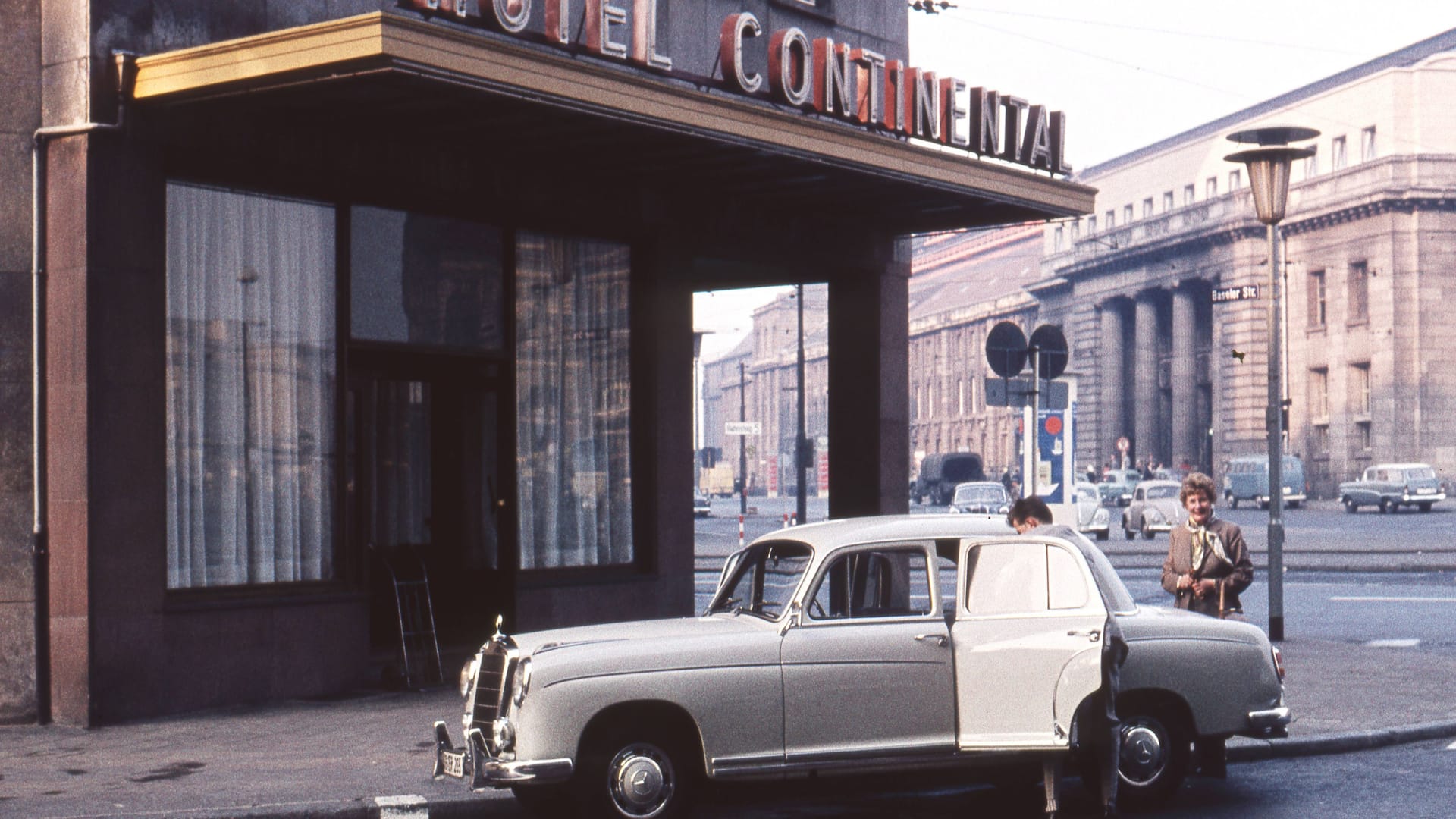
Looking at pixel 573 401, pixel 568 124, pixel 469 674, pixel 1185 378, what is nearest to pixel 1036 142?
pixel 573 401

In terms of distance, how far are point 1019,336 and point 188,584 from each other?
8093 mm

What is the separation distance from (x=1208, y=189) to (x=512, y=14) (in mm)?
80420

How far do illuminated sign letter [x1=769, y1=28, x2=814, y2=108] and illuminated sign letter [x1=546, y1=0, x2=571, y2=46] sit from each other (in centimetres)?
233

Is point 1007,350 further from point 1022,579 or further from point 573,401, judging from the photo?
point 1022,579

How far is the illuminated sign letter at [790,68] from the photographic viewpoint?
14.6 metres

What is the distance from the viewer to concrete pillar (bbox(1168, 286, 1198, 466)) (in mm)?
88875

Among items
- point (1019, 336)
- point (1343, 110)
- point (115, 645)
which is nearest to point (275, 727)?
point (115, 645)

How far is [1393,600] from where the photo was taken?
2319 cm

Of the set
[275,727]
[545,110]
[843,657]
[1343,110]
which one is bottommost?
[275,727]

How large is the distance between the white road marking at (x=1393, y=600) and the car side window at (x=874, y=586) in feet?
51.2

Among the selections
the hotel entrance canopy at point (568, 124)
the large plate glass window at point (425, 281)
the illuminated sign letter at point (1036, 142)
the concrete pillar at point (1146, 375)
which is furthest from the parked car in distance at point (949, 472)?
the large plate glass window at point (425, 281)

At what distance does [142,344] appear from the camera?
39.4 feet

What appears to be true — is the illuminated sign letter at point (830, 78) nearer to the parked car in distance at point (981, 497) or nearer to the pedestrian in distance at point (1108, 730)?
the pedestrian in distance at point (1108, 730)

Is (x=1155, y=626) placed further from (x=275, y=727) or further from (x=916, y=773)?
(x=275, y=727)
